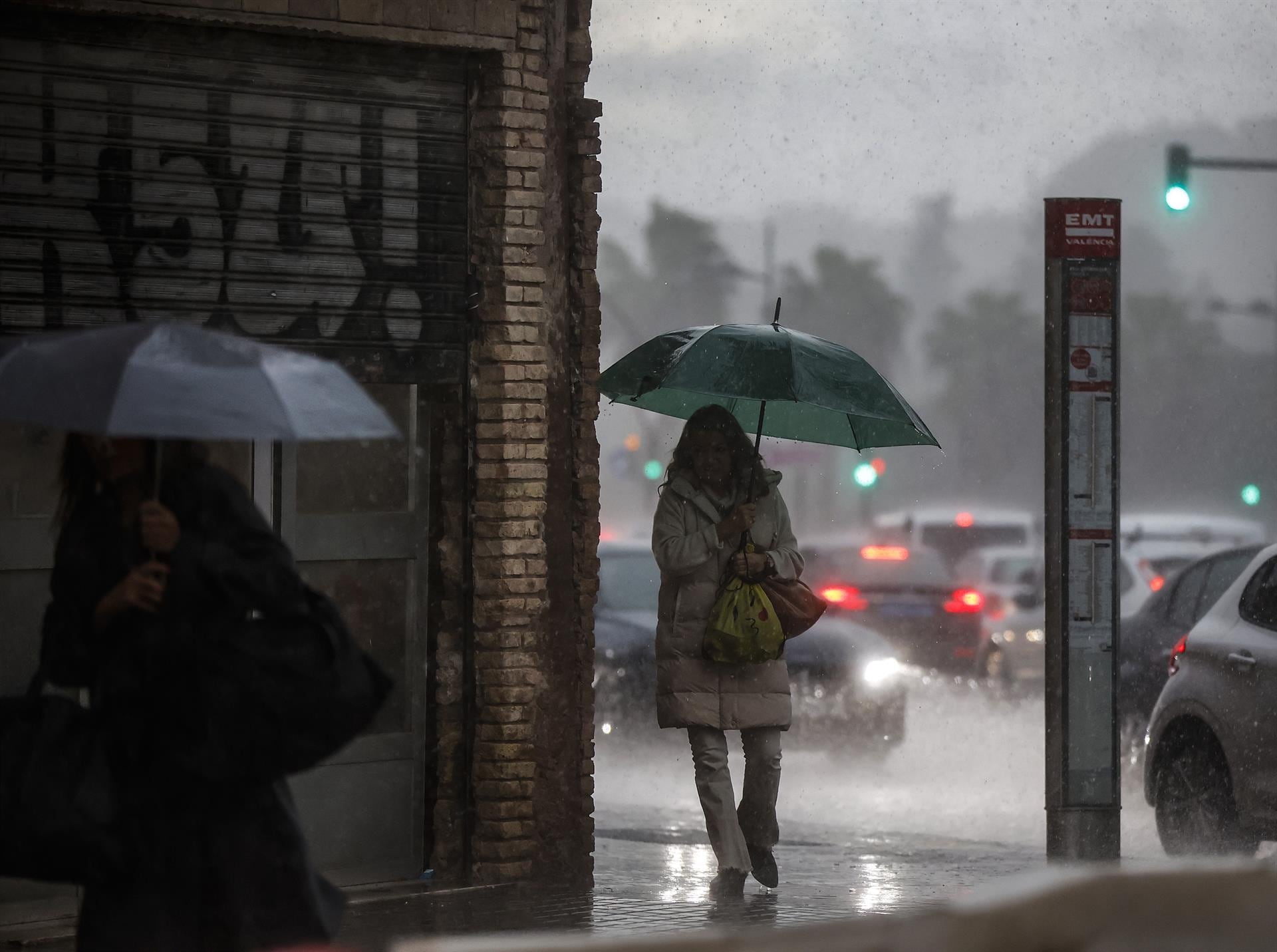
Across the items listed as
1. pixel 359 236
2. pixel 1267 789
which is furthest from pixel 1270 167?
pixel 359 236

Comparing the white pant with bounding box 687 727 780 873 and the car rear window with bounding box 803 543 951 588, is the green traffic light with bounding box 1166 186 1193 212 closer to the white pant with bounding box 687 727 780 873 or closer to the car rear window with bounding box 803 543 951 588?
the car rear window with bounding box 803 543 951 588

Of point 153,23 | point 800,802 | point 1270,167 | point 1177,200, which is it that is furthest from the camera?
point 1270,167

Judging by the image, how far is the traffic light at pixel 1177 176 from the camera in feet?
70.5

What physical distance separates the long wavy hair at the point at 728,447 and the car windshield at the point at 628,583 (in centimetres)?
738

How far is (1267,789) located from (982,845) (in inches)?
115

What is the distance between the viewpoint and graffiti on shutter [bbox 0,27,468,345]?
7.27m

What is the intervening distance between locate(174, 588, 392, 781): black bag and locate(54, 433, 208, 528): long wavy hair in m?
0.39

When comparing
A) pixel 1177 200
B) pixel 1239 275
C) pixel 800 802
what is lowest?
pixel 800 802

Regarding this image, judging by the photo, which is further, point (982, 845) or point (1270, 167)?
point (1270, 167)

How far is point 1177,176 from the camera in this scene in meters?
22.3

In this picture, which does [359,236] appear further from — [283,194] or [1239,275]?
[1239,275]

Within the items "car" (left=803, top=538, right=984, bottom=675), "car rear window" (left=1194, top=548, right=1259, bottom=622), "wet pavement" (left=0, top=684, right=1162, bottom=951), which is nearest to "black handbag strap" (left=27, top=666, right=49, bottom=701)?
"wet pavement" (left=0, top=684, right=1162, bottom=951)

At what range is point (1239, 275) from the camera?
110 metres

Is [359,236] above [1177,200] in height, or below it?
below
